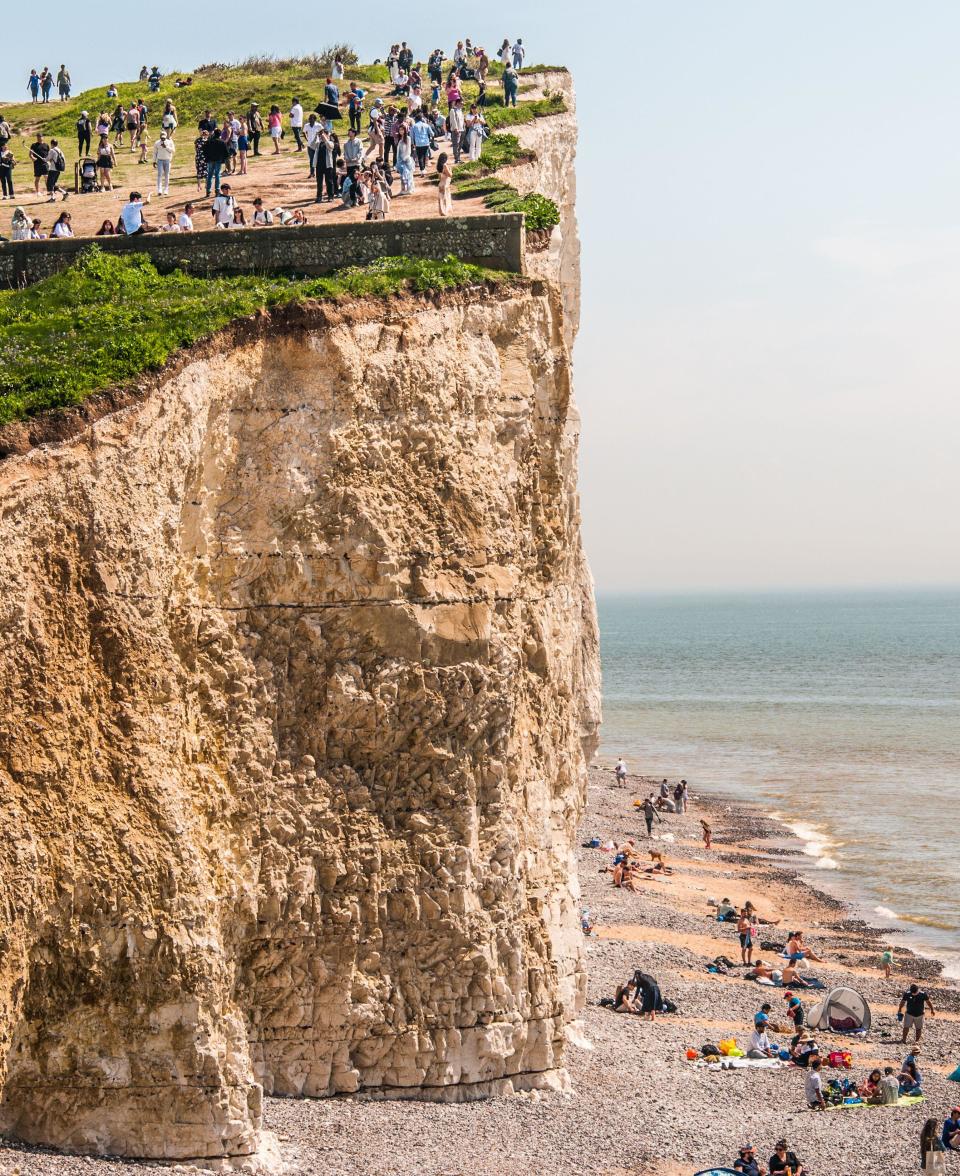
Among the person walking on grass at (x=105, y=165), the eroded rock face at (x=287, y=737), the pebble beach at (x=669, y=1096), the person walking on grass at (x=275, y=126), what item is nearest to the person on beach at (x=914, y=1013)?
the pebble beach at (x=669, y=1096)

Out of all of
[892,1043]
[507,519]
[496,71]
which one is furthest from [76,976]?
[496,71]

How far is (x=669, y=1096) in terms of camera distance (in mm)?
27391

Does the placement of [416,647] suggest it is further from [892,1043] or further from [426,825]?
[892,1043]

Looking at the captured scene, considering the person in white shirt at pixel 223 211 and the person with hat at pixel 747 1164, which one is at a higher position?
the person in white shirt at pixel 223 211

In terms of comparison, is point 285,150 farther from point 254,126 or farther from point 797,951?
point 797,951

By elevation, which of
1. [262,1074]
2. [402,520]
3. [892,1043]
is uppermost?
[402,520]

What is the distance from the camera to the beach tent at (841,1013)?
34.3 meters

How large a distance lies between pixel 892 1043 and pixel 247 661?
19.6m

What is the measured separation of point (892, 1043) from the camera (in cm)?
3378

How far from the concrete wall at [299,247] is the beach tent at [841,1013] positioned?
18.8 meters

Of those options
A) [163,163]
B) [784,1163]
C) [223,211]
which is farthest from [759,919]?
[163,163]

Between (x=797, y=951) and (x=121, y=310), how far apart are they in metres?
25.9

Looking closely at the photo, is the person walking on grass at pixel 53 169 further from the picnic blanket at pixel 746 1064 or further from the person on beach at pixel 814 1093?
the person on beach at pixel 814 1093

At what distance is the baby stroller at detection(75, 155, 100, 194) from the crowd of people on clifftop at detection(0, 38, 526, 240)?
0.04m
